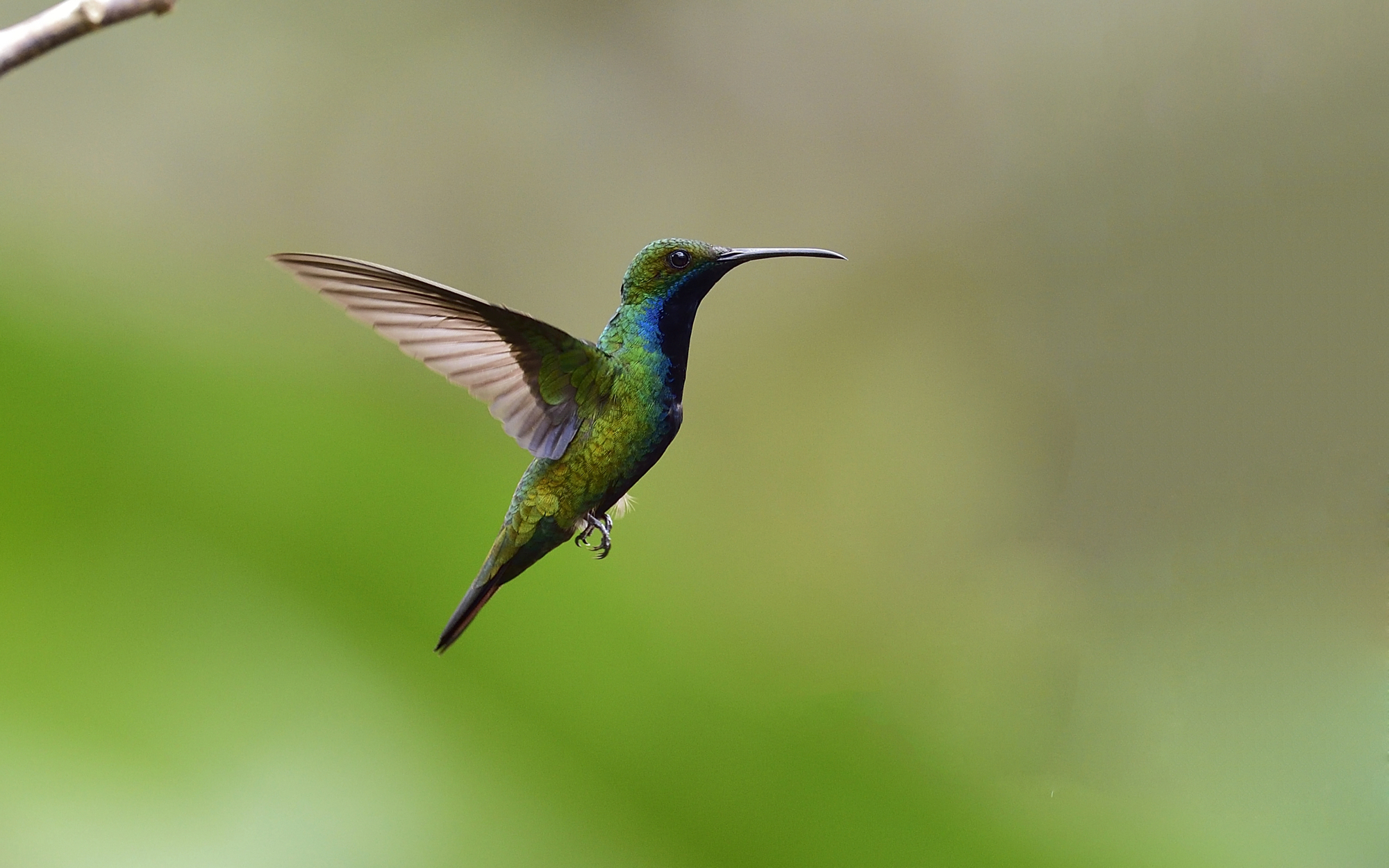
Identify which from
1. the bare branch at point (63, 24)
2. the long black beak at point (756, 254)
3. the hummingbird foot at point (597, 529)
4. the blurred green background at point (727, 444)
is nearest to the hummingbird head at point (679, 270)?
the long black beak at point (756, 254)

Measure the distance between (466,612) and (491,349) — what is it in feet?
0.42

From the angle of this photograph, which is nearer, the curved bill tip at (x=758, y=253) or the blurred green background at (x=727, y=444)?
the curved bill tip at (x=758, y=253)

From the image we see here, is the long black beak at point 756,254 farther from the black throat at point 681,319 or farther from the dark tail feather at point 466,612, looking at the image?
the dark tail feather at point 466,612

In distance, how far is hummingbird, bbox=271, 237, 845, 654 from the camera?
50 cm

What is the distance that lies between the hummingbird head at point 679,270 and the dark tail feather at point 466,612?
0.15m

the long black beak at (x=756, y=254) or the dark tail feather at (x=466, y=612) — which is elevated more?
the long black beak at (x=756, y=254)

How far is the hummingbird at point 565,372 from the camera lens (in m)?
0.50

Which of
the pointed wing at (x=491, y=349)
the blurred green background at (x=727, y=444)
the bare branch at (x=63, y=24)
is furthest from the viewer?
the blurred green background at (x=727, y=444)

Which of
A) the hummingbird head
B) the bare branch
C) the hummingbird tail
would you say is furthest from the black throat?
the bare branch

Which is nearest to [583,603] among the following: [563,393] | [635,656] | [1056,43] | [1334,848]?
[635,656]

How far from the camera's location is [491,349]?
0.56 m

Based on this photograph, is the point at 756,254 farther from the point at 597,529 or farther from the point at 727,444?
the point at 727,444

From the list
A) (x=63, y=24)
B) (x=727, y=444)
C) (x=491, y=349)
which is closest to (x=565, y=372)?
(x=491, y=349)

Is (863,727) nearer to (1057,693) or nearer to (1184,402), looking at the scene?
(1057,693)
